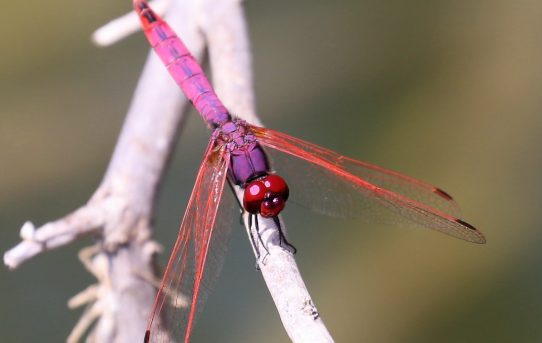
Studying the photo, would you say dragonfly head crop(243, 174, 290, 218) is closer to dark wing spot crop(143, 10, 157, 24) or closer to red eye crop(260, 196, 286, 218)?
red eye crop(260, 196, 286, 218)

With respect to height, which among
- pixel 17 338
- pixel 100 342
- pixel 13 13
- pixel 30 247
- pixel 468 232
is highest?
pixel 13 13

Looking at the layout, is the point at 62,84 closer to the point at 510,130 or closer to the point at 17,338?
the point at 17,338

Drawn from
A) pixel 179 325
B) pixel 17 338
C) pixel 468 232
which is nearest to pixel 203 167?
pixel 179 325

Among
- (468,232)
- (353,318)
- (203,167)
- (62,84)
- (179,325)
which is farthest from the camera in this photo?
(62,84)

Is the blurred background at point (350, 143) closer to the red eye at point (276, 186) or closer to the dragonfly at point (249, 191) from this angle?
the dragonfly at point (249, 191)

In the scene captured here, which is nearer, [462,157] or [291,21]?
[462,157]

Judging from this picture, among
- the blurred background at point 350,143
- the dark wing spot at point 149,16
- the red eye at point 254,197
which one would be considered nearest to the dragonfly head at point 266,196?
the red eye at point 254,197
